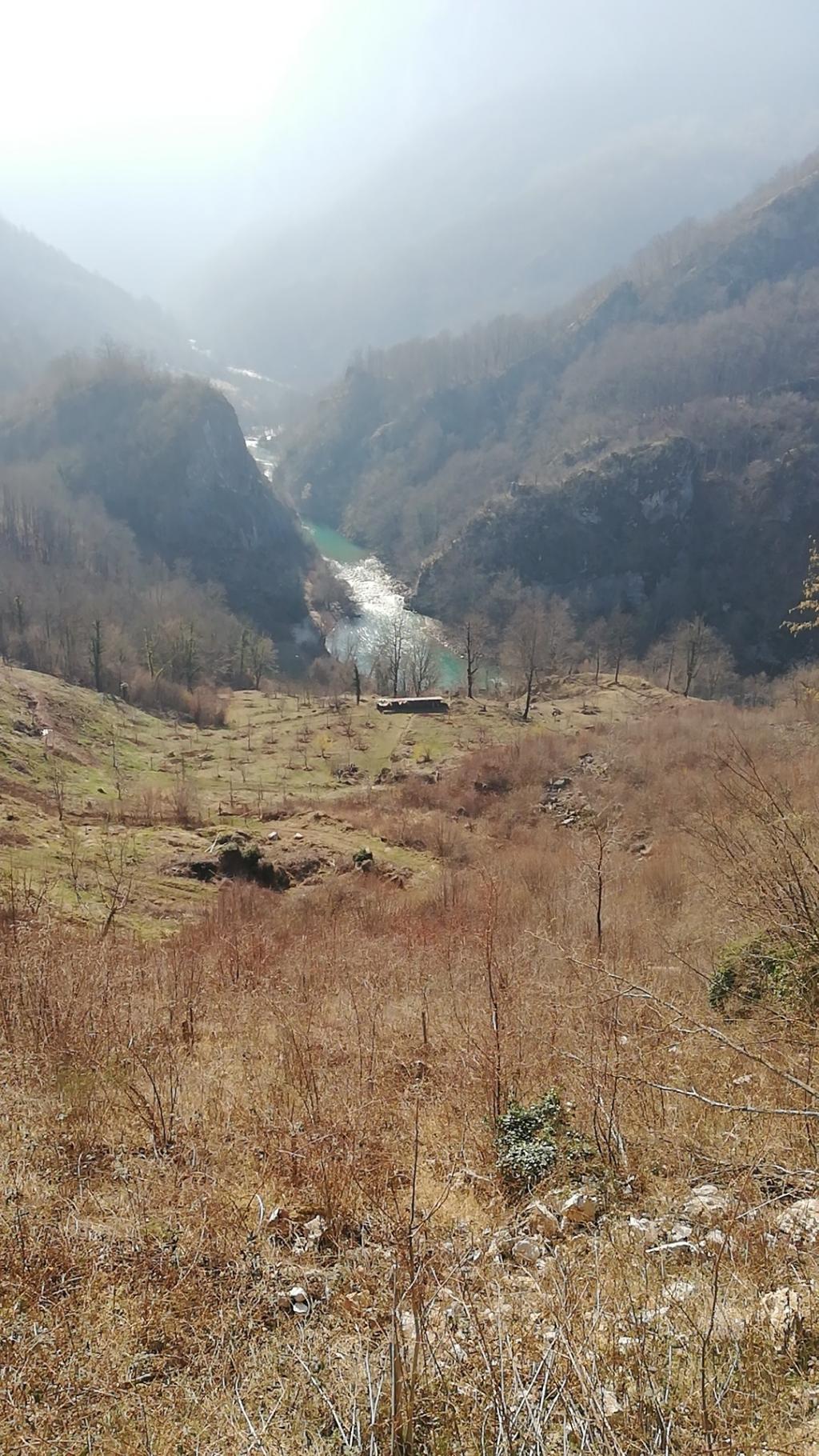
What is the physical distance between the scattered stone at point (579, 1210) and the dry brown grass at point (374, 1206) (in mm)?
150

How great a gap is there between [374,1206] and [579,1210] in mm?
1179

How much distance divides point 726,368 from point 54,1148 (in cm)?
18387

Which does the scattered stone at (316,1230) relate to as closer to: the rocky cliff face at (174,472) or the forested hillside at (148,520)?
the forested hillside at (148,520)

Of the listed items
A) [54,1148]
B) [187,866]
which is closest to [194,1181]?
[54,1148]

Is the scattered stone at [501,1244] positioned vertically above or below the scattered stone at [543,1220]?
above

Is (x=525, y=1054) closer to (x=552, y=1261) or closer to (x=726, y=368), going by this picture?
(x=552, y=1261)

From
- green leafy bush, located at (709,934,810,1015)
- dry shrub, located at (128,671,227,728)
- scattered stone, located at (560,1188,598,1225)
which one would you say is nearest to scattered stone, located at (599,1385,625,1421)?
scattered stone, located at (560,1188,598,1225)

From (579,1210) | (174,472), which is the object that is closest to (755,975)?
(579,1210)

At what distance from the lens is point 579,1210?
385cm

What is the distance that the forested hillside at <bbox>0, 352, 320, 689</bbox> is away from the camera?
3420 inches

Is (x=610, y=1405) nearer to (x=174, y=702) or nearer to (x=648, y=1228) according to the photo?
(x=648, y=1228)

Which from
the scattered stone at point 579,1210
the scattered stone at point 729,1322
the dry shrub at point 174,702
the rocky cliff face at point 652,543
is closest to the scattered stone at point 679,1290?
the scattered stone at point 729,1322

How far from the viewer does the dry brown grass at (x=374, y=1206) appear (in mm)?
2484

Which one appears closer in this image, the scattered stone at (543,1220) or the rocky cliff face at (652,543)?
the scattered stone at (543,1220)
